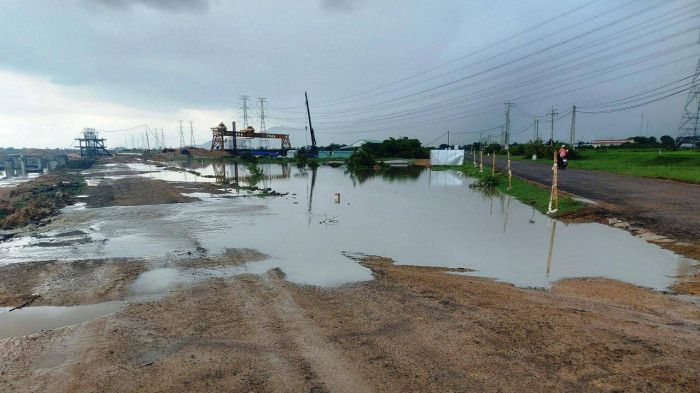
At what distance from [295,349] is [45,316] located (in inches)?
156

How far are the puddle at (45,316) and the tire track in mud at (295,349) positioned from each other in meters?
2.13

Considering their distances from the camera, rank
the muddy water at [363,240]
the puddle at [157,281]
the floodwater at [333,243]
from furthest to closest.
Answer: the muddy water at [363,240], the floodwater at [333,243], the puddle at [157,281]

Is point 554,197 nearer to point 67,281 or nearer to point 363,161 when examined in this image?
point 67,281

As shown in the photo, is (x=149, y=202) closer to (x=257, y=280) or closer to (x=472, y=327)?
(x=257, y=280)

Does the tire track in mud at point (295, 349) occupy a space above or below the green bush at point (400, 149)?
below

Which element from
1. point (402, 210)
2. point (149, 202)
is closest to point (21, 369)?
point (402, 210)

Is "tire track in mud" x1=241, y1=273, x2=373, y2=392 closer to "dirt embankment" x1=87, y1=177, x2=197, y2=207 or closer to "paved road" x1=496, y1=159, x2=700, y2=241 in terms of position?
"paved road" x1=496, y1=159, x2=700, y2=241

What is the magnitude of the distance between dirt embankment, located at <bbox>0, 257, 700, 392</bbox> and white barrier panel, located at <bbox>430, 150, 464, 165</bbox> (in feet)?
138

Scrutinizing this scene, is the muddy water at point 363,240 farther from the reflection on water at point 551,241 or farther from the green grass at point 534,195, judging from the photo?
the green grass at point 534,195

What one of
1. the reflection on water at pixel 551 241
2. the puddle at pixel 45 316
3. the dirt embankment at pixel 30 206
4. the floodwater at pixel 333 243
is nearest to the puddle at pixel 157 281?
the floodwater at pixel 333 243

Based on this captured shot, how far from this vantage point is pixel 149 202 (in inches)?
705

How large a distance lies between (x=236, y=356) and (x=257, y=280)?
2788 mm

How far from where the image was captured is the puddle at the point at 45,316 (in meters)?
5.22

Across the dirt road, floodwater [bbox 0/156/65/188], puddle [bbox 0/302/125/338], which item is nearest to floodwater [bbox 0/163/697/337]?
puddle [bbox 0/302/125/338]
